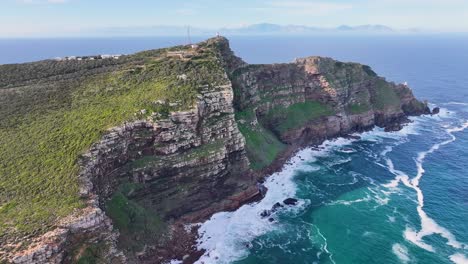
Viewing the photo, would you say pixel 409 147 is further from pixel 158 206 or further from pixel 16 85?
pixel 16 85

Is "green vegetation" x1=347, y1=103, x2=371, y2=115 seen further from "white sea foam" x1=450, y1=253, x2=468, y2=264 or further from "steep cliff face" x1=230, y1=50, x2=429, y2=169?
"white sea foam" x1=450, y1=253, x2=468, y2=264

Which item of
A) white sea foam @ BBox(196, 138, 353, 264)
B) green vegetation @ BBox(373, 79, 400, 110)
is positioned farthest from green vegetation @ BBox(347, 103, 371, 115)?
white sea foam @ BBox(196, 138, 353, 264)

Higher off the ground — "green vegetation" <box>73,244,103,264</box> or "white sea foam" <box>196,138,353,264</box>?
"green vegetation" <box>73,244,103,264</box>

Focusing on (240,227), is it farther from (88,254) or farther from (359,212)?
(88,254)

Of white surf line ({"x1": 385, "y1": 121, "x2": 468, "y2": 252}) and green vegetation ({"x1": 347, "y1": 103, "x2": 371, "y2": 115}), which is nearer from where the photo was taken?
white surf line ({"x1": 385, "y1": 121, "x2": 468, "y2": 252})

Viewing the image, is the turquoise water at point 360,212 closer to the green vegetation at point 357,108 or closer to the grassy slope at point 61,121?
the green vegetation at point 357,108

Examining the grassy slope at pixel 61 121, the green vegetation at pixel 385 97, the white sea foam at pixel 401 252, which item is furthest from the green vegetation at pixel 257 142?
the green vegetation at pixel 385 97

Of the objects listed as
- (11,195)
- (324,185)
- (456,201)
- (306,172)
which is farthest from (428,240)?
(11,195)

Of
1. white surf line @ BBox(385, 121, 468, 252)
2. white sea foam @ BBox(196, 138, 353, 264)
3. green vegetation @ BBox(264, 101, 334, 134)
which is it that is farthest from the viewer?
green vegetation @ BBox(264, 101, 334, 134)
